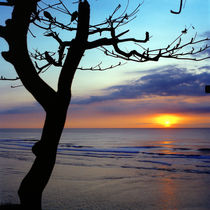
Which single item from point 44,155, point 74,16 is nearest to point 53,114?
point 44,155

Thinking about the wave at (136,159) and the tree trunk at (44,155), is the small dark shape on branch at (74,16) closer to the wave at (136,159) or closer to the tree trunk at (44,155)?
the tree trunk at (44,155)

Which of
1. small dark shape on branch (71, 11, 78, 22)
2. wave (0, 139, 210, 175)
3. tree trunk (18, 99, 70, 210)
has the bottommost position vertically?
wave (0, 139, 210, 175)

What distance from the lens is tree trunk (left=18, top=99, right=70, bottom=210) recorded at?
13.9 ft

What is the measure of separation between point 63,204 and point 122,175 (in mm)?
5958

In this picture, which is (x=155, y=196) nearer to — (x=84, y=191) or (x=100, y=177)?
(x=84, y=191)

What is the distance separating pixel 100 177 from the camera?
1283 cm

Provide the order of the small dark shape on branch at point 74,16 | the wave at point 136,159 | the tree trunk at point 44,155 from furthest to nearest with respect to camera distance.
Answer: the wave at point 136,159 < the tree trunk at point 44,155 < the small dark shape on branch at point 74,16

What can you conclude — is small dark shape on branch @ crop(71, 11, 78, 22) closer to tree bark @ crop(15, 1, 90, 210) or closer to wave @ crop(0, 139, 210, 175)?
tree bark @ crop(15, 1, 90, 210)

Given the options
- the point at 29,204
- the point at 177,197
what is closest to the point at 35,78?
the point at 29,204

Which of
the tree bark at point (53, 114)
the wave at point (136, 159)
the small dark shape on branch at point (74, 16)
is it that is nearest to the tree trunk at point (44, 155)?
the tree bark at point (53, 114)

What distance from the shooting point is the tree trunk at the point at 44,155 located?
4.23 metres

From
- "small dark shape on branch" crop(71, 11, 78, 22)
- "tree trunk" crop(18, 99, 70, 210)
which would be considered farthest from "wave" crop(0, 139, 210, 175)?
"small dark shape on branch" crop(71, 11, 78, 22)

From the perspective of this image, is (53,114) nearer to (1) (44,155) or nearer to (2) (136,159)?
(1) (44,155)

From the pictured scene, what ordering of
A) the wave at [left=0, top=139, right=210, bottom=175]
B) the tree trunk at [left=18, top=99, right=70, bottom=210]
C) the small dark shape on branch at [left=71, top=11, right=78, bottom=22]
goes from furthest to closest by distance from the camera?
the wave at [left=0, top=139, right=210, bottom=175] < the tree trunk at [left=18, top=99, right=70, bottom=210] < the small dark shape on branch at [left=71, top=11, right=78, bottom=22]
